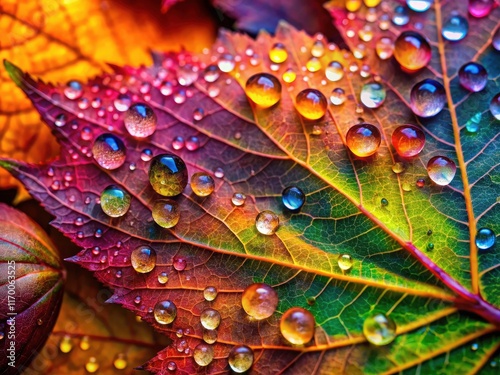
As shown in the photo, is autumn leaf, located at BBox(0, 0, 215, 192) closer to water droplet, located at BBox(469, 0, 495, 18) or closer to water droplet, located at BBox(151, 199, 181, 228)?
water droplet, located at BBox(151, 199, 181, 228)

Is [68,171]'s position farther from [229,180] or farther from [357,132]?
[357,132]

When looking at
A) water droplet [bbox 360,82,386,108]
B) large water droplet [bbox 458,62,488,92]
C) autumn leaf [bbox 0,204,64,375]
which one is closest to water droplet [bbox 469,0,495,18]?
large water droplet [bbox 458,62,488,92]

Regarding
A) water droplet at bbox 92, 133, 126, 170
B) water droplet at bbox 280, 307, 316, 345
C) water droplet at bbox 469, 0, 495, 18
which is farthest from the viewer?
water droplet at bbox 469, 0, 495, 18

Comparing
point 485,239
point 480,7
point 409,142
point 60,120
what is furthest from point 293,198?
point 480,7

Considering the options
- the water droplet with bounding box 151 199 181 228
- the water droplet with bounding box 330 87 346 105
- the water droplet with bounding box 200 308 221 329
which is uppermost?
the water droplet with bounding box 330 87 346 105

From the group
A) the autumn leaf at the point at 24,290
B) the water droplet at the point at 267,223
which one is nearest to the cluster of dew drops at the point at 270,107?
the water droplet at the point at 267,223

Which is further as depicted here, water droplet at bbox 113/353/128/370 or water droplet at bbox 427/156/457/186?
water droplet at bbox 113/353/128/370

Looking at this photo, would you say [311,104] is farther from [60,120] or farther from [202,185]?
[60,120]
